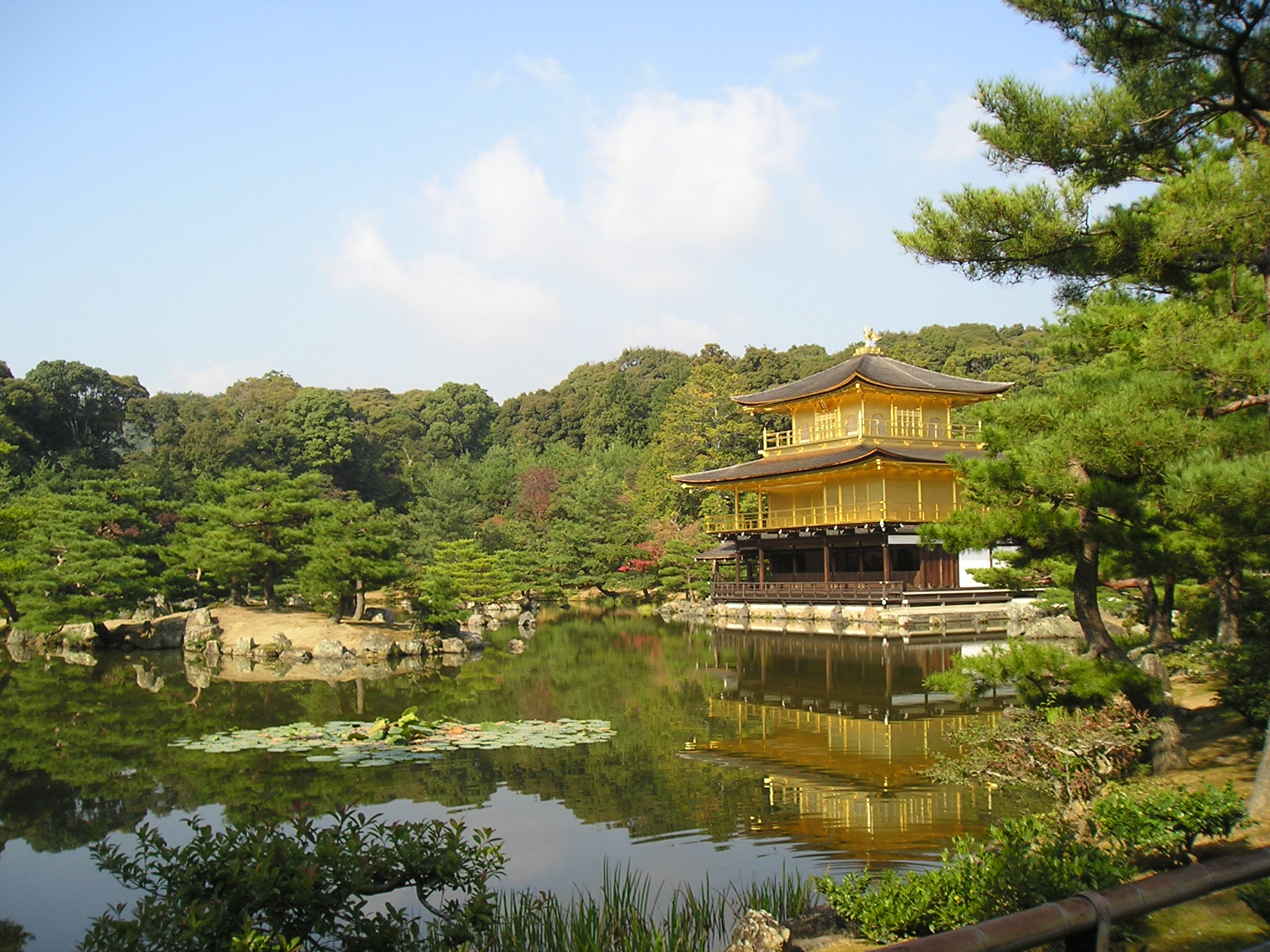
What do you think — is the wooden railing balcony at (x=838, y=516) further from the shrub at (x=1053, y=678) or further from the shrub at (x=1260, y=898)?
the shrub at (x=1260, y=898)

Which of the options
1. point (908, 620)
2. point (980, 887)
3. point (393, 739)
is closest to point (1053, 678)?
point (980, 887)

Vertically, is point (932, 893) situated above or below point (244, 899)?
below

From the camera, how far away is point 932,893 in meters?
4.00

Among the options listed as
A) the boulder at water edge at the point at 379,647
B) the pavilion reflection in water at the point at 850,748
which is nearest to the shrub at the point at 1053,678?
the pavilion reflection in water at the point at 850,748

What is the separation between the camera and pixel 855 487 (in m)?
25.9

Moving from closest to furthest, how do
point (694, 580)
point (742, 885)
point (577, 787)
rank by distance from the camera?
point (742, 885) → point (577, 787) → point (694, 580)

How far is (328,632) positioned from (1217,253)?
17812mm

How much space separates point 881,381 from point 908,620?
7440mm

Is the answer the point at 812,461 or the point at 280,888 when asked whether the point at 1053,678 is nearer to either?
the point at 280,888

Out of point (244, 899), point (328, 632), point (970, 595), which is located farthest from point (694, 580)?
point (244, 899)

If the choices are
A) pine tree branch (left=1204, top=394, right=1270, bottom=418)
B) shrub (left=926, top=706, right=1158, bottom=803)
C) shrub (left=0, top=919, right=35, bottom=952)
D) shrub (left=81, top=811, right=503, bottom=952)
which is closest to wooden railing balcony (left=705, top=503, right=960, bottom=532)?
shrub (left=926, top=706, right=1158, bottom=803)

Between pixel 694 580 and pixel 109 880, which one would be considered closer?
pixel 109 880

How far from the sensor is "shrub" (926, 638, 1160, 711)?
6.89 meters

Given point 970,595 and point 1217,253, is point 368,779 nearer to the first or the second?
point 1217,253
